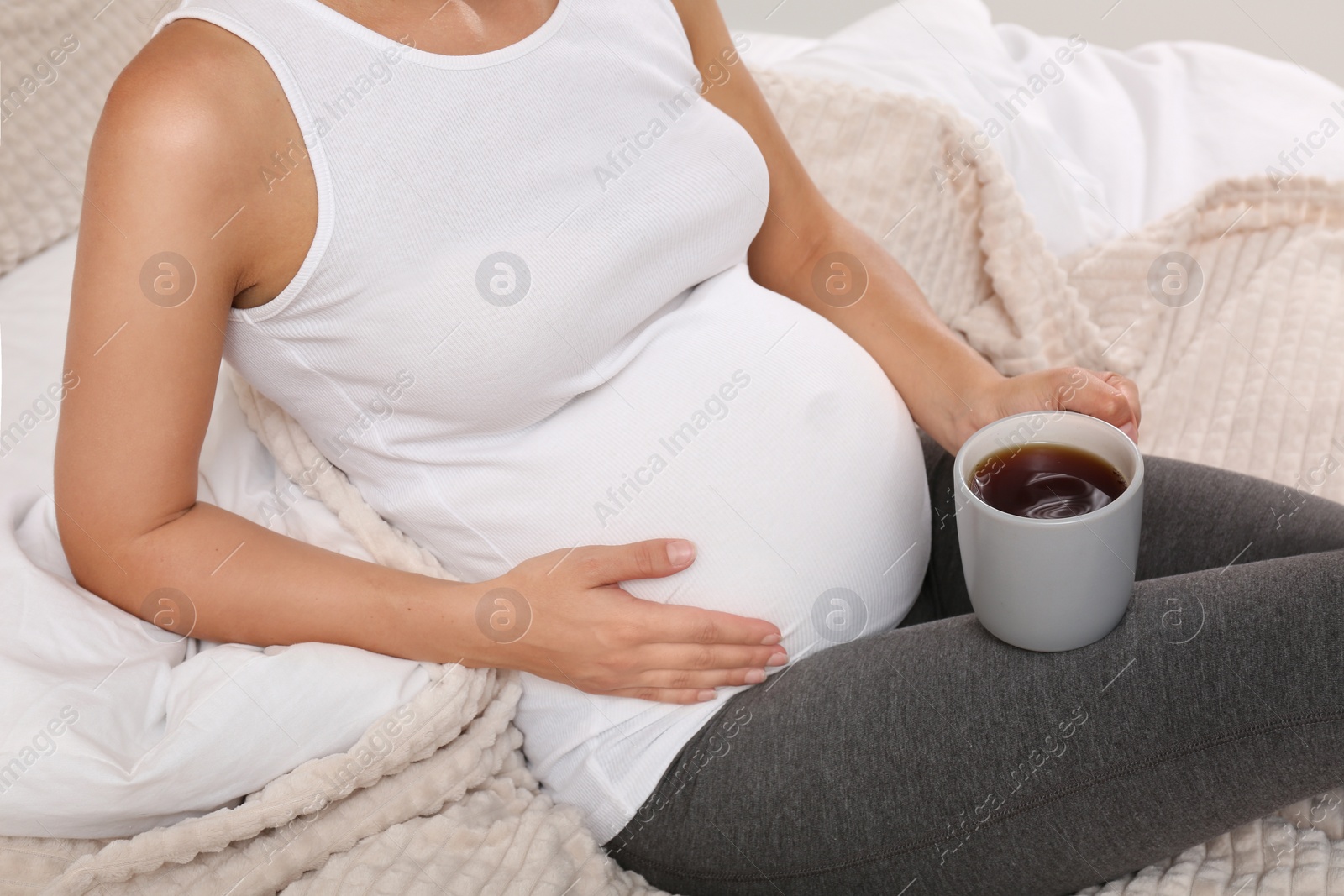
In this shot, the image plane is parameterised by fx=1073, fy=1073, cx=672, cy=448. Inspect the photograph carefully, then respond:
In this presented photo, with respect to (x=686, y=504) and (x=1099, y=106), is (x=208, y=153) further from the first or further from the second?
(x=1099, y=106)

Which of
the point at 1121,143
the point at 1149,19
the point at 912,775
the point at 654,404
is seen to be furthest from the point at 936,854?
the point at 1149,19

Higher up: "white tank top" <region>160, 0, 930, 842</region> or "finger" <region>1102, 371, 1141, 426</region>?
"white tank top" <region>160, 0, 930, 842</region>

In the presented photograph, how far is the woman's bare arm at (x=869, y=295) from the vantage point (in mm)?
843

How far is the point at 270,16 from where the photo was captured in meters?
0.64

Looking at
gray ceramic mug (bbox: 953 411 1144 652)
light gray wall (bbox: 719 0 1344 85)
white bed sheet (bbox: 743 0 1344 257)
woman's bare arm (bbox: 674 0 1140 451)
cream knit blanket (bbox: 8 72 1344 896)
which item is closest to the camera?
gray ceramic mug (bbox: 953 411 1144 652)

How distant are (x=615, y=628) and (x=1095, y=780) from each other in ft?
0.97

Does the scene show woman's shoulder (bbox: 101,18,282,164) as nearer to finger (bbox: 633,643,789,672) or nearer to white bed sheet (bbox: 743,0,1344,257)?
finger (bbox: 633,643,789,672)

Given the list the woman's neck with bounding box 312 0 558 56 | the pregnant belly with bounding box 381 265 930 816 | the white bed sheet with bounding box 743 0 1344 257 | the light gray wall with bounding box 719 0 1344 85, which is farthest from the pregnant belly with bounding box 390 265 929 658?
the light gray wall with bounding box 719 0 1344 85

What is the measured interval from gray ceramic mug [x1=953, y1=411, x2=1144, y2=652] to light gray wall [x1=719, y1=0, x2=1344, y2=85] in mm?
1618

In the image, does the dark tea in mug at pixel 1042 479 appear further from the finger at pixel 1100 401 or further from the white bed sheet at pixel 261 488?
the white bed sheet at pixel 261 488

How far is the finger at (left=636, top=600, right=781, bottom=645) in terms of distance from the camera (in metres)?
0.69

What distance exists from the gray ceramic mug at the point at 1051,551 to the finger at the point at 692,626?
0.15 meters

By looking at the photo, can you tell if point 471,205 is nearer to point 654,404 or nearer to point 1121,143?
point 654,404

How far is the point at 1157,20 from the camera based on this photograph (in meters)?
1.95
